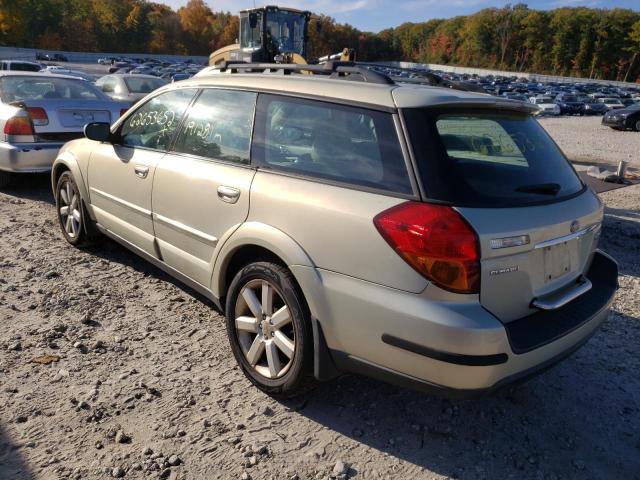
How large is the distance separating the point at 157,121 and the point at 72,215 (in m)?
1.71

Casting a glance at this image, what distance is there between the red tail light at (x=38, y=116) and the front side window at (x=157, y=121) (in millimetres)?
3006

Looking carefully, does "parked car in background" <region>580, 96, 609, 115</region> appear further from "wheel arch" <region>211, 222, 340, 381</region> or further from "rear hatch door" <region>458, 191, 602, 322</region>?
"wheel arch" <region>211, 222, 340, 381</region>

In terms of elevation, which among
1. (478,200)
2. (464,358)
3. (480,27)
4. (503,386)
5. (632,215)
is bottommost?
(632,215)

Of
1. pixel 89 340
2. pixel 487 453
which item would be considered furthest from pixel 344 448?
pixel 89 340

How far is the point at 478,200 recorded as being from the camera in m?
2.27

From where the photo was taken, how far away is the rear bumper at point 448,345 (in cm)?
215

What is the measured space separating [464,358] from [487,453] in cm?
76

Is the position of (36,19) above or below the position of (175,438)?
above

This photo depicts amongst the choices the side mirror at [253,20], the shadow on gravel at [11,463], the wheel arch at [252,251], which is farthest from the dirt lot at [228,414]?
the side mirror at [253,20]

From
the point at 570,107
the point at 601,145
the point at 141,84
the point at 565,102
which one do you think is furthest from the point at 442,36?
the point at 141,84

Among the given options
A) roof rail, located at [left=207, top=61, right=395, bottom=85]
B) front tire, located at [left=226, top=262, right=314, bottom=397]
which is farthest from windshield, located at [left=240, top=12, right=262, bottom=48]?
front tire, located at [left=226, top=262, right=314, bottom=397]

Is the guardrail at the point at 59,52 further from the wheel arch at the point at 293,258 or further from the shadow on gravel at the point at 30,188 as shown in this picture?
the wheel arch at the point at 293,258

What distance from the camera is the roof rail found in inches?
113

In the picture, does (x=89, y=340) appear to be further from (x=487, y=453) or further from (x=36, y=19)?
(x=36, y=19)
